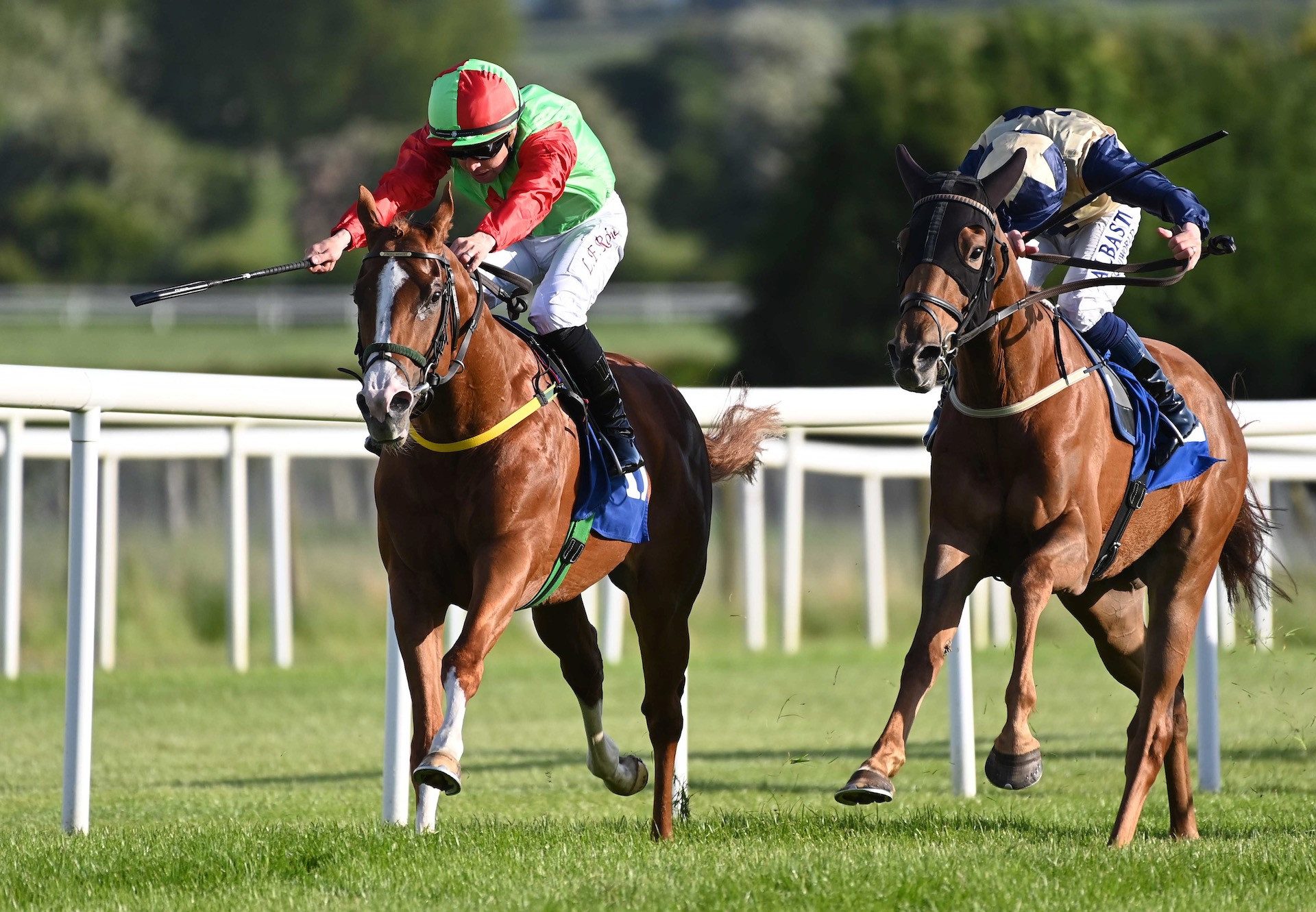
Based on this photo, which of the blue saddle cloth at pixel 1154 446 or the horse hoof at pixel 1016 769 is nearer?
the horse hoof at pixel 1016 769

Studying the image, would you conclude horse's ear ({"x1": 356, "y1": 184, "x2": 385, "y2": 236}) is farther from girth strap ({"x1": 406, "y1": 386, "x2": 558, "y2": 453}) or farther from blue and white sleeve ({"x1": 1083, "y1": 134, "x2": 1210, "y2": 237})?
blue and white sleeve ({"x1": 1083, "y1": 134, "x2": 1210, "y2": 237})

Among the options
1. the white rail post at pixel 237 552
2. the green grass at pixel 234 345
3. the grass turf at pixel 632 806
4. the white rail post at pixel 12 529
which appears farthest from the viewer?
the green grass at pixel 234 345

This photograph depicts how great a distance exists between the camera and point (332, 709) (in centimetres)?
900

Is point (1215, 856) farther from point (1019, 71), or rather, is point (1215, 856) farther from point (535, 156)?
point (1019, 71)

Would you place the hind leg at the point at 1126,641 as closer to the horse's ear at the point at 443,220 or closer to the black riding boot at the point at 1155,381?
the black riding boot at the point at 1155,381

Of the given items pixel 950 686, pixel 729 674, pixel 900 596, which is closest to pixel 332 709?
pixel 729 674

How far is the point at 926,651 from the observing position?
15.7 ft

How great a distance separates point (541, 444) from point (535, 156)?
0.80 metres

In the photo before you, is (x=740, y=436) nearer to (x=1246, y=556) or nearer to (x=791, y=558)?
(x=1246, y=556)

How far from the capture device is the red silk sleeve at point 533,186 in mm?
4904

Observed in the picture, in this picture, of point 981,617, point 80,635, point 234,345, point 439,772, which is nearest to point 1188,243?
point 439,772

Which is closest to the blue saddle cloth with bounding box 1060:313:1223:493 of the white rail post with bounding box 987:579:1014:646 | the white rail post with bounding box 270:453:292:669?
the white rail post with bounding box 270:453:292:669

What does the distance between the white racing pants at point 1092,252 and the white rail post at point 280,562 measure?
5.47 m

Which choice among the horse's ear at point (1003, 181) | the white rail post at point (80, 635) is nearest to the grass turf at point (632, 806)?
the white rail post at point (80, 635)
